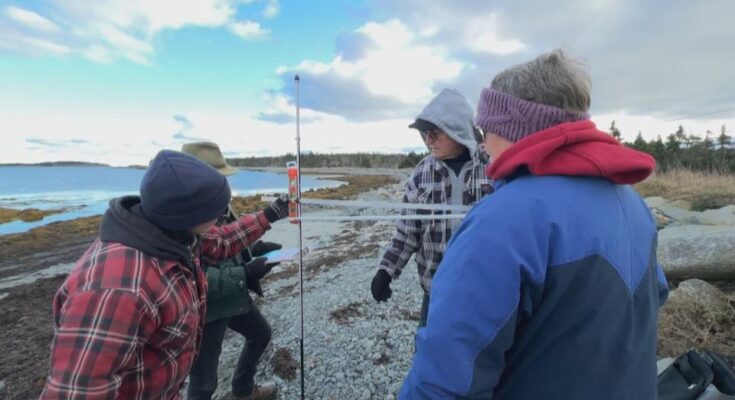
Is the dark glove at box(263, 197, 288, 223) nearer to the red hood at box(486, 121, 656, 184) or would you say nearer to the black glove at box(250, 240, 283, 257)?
the black glove at box(250, 240, 283, 257)

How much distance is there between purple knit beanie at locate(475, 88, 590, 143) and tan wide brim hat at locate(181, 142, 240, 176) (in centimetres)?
317

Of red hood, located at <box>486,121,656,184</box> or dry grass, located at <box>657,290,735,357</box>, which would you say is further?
dry grass, located at <box>657,290,735,357</box>

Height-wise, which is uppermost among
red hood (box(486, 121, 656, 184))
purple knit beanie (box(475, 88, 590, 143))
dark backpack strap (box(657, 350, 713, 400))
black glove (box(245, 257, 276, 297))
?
purple knit beanie (box(475, 88, 590, 143))

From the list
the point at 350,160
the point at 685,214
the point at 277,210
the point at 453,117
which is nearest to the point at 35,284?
the point at 277,210

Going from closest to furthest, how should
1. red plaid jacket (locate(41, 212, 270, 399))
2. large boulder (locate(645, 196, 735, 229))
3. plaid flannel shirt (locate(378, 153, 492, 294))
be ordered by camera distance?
red plaid jacket (locate(41, 212, 270, 399)), plaid flannel shirt (locate(378, 153, 492, 294)), large boulder (locate(645, 196, 735, 229))

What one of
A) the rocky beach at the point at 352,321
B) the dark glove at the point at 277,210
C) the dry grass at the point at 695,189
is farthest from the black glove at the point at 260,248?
the dry grass at the point at 695,189

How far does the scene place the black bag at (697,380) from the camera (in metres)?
2.26

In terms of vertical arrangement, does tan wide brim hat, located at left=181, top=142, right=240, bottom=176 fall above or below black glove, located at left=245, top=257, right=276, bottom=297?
above

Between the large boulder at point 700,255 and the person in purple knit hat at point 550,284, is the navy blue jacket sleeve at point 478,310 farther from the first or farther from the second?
the large boulder at point 700,255

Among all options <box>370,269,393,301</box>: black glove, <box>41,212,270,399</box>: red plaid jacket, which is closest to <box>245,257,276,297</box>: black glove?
<box>370,269,393,301</box>: black glove

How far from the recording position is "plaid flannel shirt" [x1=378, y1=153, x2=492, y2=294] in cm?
313

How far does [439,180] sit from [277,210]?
1394 mm

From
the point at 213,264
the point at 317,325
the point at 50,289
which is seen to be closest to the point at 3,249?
the point at 50,289

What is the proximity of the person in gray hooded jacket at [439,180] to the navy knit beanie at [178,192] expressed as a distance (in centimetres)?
167
